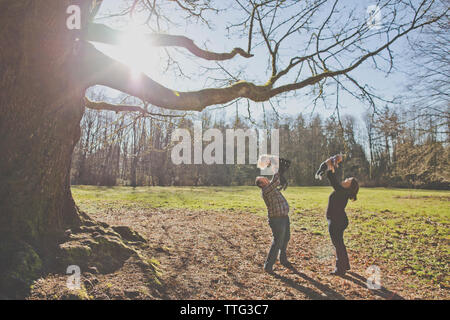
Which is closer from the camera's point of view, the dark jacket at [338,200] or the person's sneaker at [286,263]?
the dark jacket at [338,200]

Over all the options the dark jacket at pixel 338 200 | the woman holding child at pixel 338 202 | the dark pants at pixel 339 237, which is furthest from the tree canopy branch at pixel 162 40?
the dark pants at pixel 339 237

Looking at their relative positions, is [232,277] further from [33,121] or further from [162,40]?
[162,40]

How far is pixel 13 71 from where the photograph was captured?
11.3 ft

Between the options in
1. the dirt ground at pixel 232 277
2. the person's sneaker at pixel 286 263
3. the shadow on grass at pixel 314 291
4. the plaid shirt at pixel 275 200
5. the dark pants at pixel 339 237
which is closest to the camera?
the dirt ground at pixel 232 277

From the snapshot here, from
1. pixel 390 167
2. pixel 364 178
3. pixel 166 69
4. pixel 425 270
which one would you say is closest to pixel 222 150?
pixel 364 178

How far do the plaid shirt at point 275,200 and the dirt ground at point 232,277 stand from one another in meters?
1.06

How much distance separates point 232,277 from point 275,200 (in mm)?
1457

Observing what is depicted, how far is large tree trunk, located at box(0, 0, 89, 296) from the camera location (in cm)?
330

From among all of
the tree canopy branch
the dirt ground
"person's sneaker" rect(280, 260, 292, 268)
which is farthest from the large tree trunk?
"person's sneaker" rect(280, 260, 292, 268)

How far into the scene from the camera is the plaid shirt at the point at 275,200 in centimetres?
439

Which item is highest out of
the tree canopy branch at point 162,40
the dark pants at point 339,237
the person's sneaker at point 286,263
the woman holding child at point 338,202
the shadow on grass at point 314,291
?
the tree canopy branch at point 162,40

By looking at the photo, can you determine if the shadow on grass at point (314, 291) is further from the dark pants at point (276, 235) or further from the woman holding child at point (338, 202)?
the woman holding child at point (338, 202)
